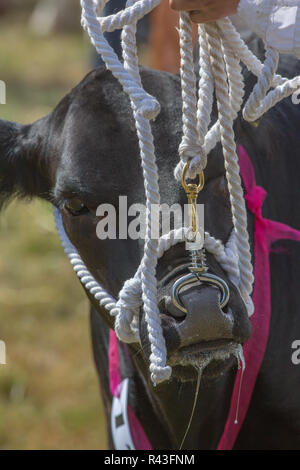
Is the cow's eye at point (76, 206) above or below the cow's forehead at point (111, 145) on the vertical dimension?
below

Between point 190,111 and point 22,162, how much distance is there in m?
0.95

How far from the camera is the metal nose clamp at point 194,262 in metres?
2.13

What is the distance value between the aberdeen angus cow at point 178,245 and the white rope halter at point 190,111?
48mm

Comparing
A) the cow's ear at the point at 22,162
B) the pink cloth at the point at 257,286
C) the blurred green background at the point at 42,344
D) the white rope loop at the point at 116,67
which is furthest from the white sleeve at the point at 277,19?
the blurred green background at the point at 42,344

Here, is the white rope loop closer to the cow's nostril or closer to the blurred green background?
the cow's nostril

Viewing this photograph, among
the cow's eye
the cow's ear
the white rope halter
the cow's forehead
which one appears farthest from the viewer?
the cow's ear

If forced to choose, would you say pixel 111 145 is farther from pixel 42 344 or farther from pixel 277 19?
pixel 42 344

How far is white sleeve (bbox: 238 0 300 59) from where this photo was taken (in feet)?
7.20

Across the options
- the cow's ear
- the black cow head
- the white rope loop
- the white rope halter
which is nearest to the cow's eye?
the black cow head

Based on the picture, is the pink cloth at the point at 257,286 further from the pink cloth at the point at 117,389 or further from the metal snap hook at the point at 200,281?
the metal snap hook at the point at 200,281

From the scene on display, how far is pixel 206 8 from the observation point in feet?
6.77

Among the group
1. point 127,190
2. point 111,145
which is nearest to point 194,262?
point 127,190

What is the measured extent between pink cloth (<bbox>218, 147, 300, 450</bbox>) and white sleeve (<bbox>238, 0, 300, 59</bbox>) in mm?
593
